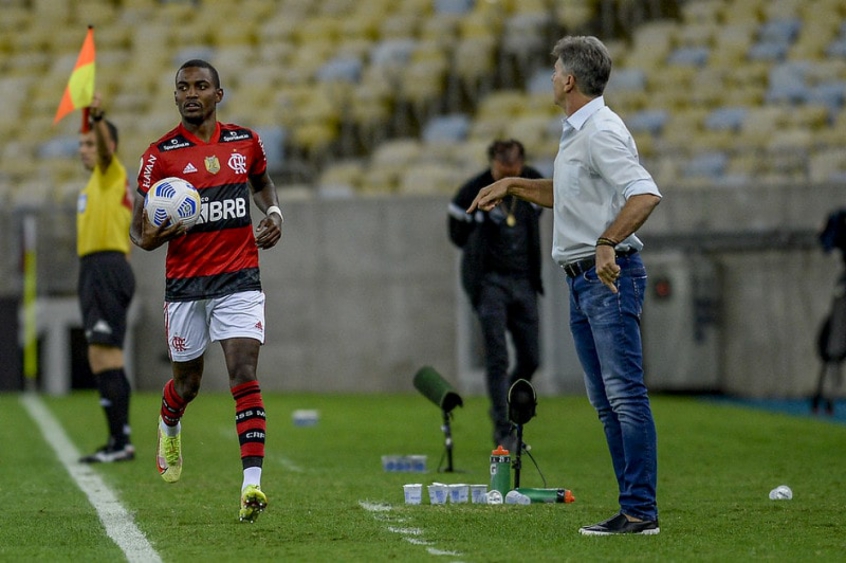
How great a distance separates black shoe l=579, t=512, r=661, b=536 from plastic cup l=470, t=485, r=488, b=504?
127cm

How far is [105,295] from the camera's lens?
33.8 ft

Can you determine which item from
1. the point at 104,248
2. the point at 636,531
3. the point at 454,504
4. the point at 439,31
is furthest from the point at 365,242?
the point at 636,531

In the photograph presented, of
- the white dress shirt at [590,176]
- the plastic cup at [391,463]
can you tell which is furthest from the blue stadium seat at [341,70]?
the white dress shirt at [590,176]

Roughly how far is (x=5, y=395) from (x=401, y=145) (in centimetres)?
601

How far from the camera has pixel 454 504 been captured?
296 inches

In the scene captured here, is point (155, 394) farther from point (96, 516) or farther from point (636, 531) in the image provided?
point (636, 531)

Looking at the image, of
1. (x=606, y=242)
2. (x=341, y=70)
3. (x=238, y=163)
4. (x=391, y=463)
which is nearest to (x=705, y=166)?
(x=341, y=70)

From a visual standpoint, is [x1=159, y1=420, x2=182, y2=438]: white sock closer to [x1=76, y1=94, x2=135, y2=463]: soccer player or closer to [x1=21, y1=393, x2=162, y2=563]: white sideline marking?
[x1=21, y1=393, x2=162, y2=563]: white sideline marking

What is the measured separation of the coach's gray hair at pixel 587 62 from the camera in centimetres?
636

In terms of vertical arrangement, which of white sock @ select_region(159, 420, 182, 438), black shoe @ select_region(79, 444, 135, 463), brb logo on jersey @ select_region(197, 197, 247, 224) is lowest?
black shoe @ select_region(79, 444, 135, 463)

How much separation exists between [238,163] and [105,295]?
11.2ft

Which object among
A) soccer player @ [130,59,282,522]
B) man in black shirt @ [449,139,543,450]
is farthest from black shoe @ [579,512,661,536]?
man in black shirt @ [449,139,543,450]

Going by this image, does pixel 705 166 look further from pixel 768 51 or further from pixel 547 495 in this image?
pixel 547 495

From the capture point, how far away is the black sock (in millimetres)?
10312
